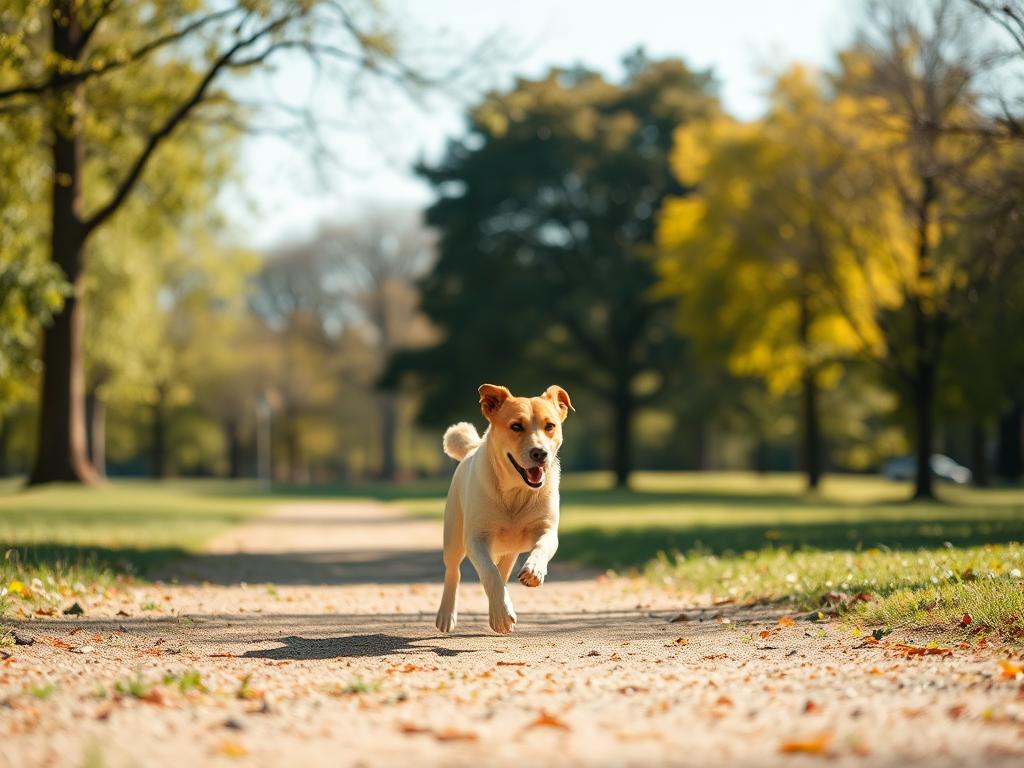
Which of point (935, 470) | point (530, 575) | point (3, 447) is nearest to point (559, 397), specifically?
point (530, 575)

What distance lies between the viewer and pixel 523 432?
775 cm

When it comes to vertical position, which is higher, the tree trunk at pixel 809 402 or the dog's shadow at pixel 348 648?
the tree trunk at pixel 809 402

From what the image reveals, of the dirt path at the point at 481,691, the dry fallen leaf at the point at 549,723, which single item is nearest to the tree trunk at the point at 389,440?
the dirt path at the point at 481,691

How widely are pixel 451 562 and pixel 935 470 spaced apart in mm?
61461

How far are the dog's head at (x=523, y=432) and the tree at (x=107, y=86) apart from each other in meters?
9.84

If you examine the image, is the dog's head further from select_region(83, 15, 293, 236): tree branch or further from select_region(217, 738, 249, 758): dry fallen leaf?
select_region(83, 15, 293, 236): tree branch

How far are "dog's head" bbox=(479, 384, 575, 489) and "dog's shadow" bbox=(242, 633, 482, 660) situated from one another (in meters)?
1.20

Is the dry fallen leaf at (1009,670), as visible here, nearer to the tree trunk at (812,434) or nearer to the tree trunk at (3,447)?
the tree trunk at (812,434)

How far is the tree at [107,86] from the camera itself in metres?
17.9

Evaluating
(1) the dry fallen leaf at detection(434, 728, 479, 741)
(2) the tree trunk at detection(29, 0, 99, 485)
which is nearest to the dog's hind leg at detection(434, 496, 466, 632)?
(1) the dry fallen leaf at detection(434, 728, 479, 741)

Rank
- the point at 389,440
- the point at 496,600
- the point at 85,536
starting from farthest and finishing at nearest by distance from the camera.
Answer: the point at 389,440
the point at 85,536
the point at 496,600

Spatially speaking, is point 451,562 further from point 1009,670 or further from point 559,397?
point 1009,670

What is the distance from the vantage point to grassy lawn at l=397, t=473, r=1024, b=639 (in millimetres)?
8219

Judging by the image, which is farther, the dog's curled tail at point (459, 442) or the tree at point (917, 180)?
the tree at point (917, 180)
